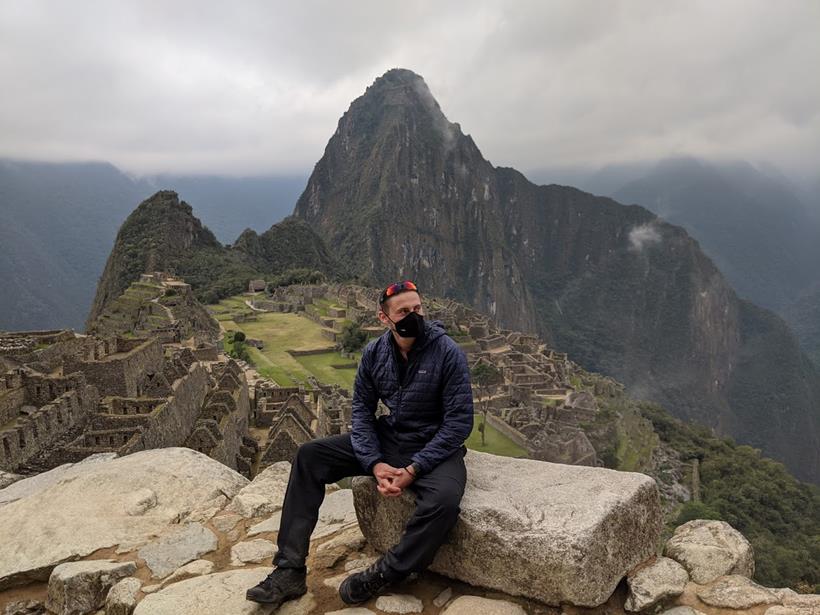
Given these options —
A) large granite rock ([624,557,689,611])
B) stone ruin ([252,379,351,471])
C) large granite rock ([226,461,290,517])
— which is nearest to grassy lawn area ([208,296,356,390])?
stone ruin ([252,379,351,471])

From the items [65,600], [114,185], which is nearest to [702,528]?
[65,600]

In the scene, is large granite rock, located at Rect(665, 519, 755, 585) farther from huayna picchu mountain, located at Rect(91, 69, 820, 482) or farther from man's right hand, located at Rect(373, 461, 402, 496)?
huayna picchu mountain, located at Rect(91, 69, 820, 482)

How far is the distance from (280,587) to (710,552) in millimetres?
2608

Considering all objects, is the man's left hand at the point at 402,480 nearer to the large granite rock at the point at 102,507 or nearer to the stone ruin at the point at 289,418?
the large granite rock at the point at 102,507

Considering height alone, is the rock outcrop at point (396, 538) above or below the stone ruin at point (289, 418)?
above

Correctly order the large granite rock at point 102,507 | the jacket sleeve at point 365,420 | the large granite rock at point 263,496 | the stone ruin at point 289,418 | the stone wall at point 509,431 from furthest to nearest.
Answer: the stone wall at point 509,431
the stone ruin at point 289,418
the large granite rock at point 263,496
the large granite rock at point 102,507
the jacket sleeve at point 365,420

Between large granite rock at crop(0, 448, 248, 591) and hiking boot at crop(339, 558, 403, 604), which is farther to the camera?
large granite rock at crop(0, 448, 248, 591)

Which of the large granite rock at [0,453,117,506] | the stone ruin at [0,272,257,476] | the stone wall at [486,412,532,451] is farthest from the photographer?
the stone wall at [486,412,532,451]

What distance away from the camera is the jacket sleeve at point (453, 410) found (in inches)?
144

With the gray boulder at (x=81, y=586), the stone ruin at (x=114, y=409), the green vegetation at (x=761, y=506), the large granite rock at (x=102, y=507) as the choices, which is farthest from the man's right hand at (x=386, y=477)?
the green vegetation at (x=761, y=506)

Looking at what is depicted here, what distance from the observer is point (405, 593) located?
345 cm

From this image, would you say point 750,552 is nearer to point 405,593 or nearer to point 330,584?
point 405,593

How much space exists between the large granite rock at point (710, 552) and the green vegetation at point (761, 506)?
22.3 m

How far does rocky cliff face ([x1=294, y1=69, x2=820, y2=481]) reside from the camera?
5630 inches
